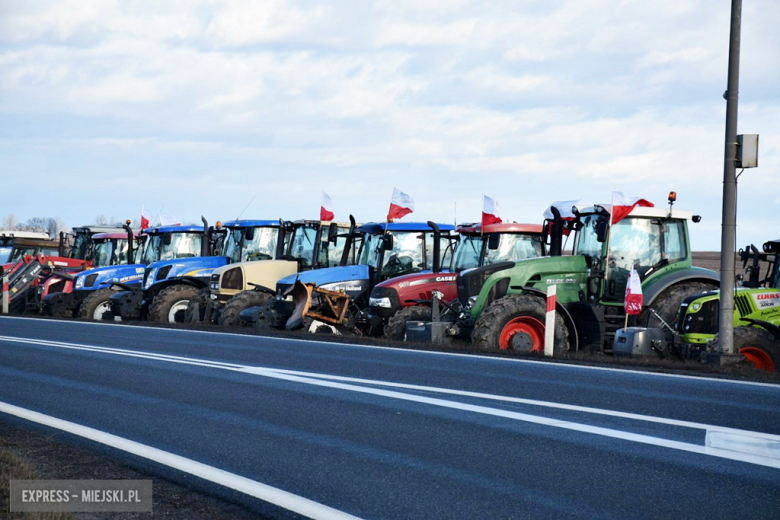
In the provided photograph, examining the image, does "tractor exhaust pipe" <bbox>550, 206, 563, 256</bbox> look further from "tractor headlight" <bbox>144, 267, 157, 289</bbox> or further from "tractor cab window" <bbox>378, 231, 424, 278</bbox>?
"tractor headlight" <bbox>144, 267, 157, 289</bbox>

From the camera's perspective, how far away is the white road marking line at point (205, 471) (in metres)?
5.28

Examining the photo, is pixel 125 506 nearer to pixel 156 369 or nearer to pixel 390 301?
pixel 156 369

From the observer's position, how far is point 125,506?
5711 mm

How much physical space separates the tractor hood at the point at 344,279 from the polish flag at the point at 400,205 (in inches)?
55.1

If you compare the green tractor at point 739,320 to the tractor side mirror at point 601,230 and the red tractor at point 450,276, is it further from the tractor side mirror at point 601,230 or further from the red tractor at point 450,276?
the red tractor at point 450,276

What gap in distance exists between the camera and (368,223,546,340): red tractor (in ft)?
57.0

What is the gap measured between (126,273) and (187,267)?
3.25 meters

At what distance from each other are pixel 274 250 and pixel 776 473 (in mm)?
18820

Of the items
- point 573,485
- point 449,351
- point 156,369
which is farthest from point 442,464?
point 449,351

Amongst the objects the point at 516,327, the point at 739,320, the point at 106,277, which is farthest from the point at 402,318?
the point at 106,277

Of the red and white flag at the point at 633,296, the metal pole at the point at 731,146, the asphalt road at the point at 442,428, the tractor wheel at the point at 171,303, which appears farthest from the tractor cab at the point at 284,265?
the metal pole at the point at 731,146

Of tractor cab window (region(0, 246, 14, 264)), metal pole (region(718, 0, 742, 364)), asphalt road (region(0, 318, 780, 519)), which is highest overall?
metal pole (region(718, 0, 742, 364))

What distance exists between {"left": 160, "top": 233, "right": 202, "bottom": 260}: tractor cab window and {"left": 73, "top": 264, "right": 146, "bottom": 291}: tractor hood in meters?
1.15

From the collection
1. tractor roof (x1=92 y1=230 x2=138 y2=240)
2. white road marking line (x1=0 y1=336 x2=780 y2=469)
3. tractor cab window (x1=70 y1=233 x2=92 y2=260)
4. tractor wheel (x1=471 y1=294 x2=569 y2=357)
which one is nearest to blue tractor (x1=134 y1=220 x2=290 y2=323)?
tractor roof (x1=92 y1=230 x2=138 y2=240)
